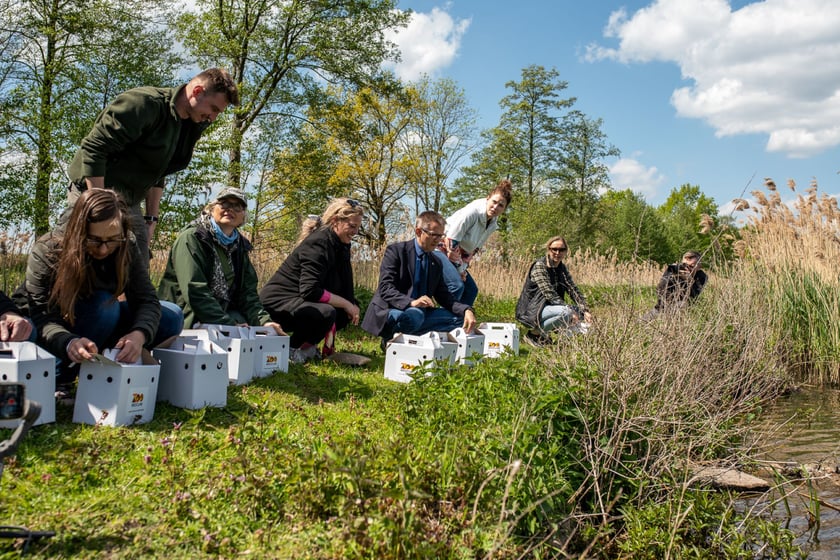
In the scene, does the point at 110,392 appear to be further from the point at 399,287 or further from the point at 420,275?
the point at 420,275

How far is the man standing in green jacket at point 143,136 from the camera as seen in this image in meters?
4.18

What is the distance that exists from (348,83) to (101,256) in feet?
70.3

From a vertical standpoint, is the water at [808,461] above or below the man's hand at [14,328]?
below

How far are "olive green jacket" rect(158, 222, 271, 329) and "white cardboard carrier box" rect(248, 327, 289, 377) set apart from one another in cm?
23

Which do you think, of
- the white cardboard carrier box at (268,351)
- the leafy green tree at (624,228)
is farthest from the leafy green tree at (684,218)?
the white cardboard carrier box at (268,351)

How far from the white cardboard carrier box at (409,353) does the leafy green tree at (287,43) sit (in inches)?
661

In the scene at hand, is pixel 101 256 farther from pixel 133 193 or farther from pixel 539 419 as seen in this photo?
pixel 539 419

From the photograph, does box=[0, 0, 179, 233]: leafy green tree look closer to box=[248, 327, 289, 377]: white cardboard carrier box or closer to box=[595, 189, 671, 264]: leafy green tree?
box=[248, 327, 289, 377]: white cardboard carrier box

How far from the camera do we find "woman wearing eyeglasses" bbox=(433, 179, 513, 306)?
7.14 m

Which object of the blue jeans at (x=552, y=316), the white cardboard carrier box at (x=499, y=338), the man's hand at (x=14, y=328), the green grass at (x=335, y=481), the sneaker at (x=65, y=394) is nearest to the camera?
the green grass at (x=335, y=481)

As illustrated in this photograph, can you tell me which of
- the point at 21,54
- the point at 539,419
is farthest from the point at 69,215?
the point at 21,54

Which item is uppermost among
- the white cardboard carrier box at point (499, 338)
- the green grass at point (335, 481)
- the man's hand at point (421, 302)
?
the man's hand at point (421, 302)

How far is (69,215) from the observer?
11.6ft

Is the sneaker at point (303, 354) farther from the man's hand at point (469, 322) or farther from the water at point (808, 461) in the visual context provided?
the water at point (808, 461)
